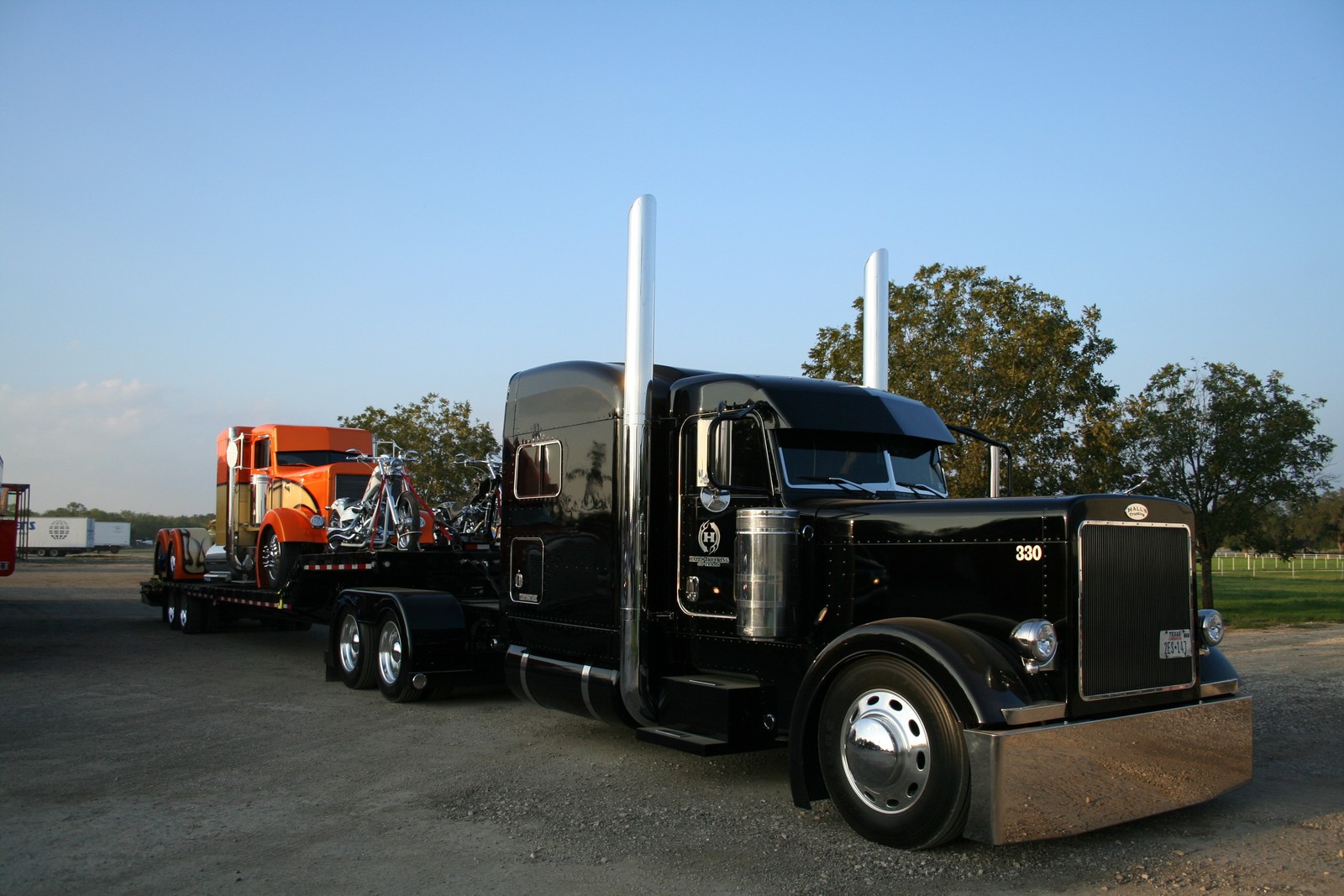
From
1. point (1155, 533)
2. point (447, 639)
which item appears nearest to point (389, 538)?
point (447, 639)

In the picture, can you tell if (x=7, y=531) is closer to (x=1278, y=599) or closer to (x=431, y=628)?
(x=431, y=628)

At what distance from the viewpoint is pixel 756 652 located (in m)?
6.57

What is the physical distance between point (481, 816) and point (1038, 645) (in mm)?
3120

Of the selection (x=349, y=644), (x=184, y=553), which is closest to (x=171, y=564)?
(x=184, y=553)

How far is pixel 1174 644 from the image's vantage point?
577 cm

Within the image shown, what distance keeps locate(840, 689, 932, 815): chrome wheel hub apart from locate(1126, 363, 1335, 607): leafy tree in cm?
2074

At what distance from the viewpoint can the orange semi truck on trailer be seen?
1393 centimetres

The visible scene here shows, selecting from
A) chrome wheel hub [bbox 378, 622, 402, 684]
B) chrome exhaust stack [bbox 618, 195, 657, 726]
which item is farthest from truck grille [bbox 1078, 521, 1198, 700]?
chrome wheel hub [bbox 378, 622, 402, 684]

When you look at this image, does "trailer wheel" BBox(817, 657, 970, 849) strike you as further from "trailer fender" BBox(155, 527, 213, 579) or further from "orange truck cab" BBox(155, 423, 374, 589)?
"trailer fender" BBox(155, 527, 213, 579)

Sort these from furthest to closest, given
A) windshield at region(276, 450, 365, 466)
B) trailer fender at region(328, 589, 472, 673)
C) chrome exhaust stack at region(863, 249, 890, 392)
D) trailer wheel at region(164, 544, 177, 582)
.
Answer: trailer wheel at region(164, 544, 177, 582)
windshield at region(276, 450, 365, 466)
trailer fender at region(328, 589, 472, 673)
chrome exhaust stack at region(863, 249, 890, 392)

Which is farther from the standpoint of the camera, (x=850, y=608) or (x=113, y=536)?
(x=113, y=536)

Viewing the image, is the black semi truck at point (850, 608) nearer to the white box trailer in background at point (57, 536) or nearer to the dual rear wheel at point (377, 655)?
the dual rear wheel at point (377, 655)

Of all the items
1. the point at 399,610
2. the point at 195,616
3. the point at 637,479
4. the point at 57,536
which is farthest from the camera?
the point at 57,536

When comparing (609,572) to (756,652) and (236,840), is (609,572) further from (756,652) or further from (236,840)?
(236,840)
